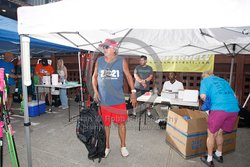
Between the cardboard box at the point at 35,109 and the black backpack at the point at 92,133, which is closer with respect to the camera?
the black backpack at the point at 92,133

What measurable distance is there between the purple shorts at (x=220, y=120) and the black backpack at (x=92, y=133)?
1500 mm

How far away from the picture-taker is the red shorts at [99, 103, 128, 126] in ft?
7.88

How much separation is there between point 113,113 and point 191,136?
1.24 meters

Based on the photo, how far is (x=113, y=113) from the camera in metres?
2.41

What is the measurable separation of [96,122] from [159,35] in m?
2.18

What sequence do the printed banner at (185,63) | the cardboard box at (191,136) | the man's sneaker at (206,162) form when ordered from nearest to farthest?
the man's sneaker at (206,162)
the cardboard box at (191,136)
the printed banner at (185,63)

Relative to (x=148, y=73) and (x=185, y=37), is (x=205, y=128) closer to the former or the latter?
(x=185, y=37)

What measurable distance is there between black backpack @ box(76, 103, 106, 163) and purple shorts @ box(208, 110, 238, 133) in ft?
4.92

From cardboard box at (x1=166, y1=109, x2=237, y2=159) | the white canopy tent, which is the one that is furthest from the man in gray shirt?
the white canopy tent

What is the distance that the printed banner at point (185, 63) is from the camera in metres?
5.17

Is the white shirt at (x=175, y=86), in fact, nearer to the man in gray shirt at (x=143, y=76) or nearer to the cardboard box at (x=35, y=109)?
the man in gray shirt at (x=143, y=76)

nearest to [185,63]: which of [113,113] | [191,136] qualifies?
[191,136]

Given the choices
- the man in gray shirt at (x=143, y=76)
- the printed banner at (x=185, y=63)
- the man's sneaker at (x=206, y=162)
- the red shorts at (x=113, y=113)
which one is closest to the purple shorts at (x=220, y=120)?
the man's sneaker at (x=206, y=162)

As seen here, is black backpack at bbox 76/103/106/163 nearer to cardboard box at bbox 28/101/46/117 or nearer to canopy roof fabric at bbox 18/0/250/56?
canopy roof fabric at bbox 18/0/250/56
